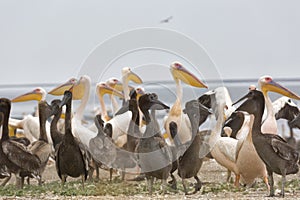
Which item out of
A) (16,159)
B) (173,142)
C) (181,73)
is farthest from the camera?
(181,73)

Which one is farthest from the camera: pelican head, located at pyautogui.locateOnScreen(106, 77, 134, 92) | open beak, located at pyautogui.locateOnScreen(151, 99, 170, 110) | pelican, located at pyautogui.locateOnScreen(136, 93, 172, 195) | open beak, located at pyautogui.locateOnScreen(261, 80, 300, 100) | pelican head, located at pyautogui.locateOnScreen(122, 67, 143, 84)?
pelican head, located at pyautogui.locateOnScreen(106, 77, 134, 92)

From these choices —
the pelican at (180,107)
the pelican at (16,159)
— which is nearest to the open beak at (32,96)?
the pelican at (180,107)

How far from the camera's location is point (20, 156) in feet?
28.4

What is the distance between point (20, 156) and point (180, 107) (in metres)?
2.85

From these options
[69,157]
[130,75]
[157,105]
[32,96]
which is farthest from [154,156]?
[32,96]

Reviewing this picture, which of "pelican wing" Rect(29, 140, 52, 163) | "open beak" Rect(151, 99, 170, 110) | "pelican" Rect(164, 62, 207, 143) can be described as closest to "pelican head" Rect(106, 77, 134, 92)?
"pelican" Rect(164, 62, 207, 143)

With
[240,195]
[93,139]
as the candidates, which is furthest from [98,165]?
[240,195]

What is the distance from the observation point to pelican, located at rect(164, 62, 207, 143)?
10031mm

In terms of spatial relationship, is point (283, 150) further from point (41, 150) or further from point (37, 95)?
point (37, 95)

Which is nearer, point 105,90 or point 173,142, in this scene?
point 173,142

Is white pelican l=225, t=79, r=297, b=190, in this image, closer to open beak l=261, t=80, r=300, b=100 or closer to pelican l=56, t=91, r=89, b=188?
pelican l=56, t=91, r=89, b=188

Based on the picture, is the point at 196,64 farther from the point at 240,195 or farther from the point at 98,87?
the point at 98,87

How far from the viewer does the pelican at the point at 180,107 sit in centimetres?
1003

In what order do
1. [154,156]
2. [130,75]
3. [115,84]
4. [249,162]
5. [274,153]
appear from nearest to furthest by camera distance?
[274,153] < [154,156] < [249,162] < [130,75] < [115,84]
